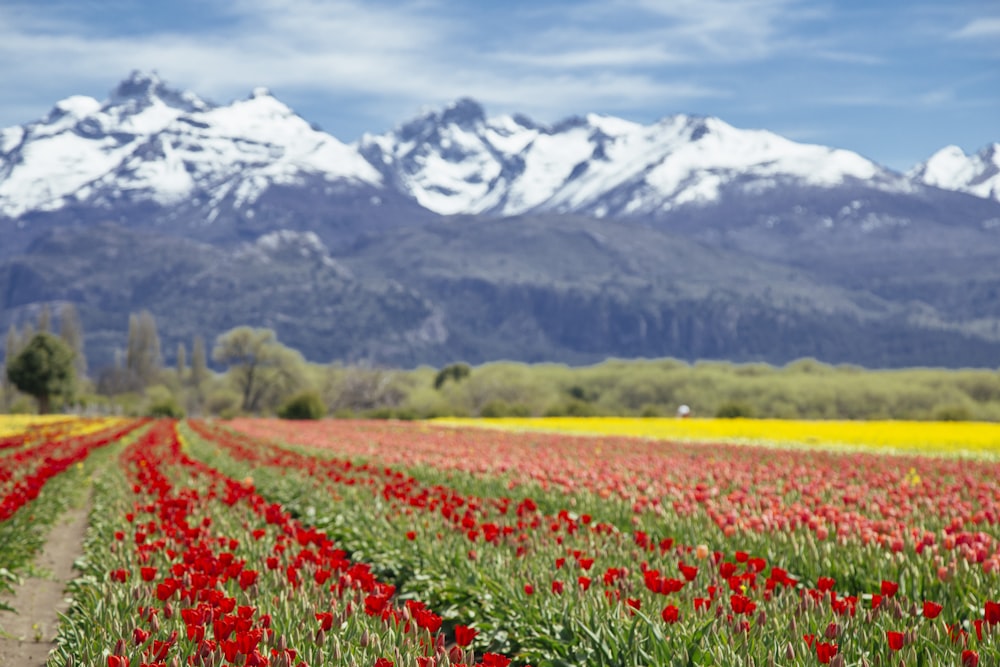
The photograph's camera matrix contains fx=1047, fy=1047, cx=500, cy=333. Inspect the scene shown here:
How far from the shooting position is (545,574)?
8055 millimetres

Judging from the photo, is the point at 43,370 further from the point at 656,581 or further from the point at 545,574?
the point at 656,581

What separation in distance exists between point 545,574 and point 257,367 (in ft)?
330

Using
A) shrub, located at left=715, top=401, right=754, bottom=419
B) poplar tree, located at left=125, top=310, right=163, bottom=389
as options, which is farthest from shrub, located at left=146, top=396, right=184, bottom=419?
poplar tree, located at left=125, top=310, right=163, bottom=389

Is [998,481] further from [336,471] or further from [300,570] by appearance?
[300,570]

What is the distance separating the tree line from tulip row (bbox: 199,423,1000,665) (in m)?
52.5

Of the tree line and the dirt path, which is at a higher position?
the dirt path

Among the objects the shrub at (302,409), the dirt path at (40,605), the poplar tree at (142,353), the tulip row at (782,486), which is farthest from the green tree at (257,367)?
the dirt path at (40,605)

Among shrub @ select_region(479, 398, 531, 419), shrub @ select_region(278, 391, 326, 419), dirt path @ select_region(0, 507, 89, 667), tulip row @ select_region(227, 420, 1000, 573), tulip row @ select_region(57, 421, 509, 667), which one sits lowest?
shrub @ select_region(479, 398, 531, 419)

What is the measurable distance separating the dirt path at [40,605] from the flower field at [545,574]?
449 millimetres

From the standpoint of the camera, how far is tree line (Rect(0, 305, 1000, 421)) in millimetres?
77000

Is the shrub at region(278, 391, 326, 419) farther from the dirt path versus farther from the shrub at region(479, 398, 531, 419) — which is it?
the dirt path

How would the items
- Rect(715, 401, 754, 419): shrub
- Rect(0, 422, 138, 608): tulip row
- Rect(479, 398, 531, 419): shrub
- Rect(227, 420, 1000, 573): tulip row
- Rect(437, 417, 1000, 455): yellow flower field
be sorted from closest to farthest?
Rect(227, 420, 1000, 573): tulip row
Rect(0, 422, 138, 608): tulip row
Rect(437, 417, 1000, 455): yellow flower field
Rect(715, 401, 754, 419): shrub
Rect(479, 398, 531, 419): shrub

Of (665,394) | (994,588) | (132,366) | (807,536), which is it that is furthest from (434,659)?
(132,366)

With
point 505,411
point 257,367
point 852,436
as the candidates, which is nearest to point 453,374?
point 257,367
